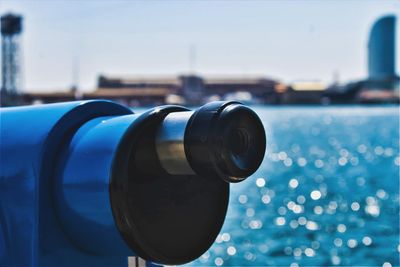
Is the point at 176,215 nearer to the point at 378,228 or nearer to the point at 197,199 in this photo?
the point at 197,199

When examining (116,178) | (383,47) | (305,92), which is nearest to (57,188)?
(116,178)

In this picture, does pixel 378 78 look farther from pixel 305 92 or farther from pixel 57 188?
pixel 57 188

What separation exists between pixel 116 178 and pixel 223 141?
0.88 ft

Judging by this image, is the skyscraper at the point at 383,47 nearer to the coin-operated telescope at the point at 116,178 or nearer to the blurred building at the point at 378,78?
the blurred building at the point at 378,78

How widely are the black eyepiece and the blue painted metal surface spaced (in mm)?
203

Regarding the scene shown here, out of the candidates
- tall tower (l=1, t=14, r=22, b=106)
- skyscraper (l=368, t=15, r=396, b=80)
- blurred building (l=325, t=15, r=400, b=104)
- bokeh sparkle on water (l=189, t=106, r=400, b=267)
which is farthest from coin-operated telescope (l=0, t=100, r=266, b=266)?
skyscraper (l=368, t=15, r=396, b=80)

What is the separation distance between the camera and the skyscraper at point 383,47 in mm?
Result: 165250

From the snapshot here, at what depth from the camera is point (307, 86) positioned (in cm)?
10700

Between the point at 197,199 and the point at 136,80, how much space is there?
96043mm

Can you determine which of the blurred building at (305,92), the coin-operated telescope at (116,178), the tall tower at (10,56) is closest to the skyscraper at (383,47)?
the blurred building at (305,92)

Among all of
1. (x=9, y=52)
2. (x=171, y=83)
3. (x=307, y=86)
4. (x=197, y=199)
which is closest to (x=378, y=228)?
(x=197, y=199)

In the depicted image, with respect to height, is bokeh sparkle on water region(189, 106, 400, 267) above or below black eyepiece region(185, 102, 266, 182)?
below

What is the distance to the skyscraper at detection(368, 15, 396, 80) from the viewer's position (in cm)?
16525

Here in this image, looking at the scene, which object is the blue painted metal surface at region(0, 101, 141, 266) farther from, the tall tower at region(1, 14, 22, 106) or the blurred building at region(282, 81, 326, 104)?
the blurred building at region(282, 81, 326, 104)
